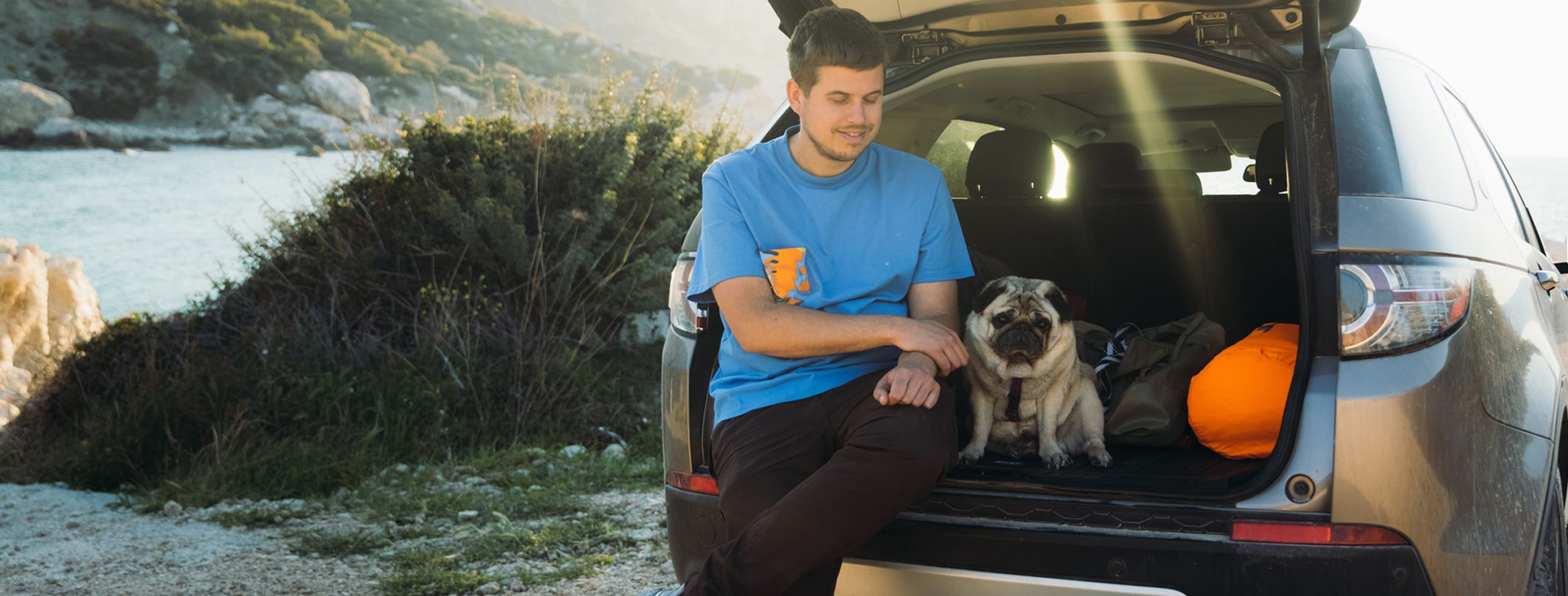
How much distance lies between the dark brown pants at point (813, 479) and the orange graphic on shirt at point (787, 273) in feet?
0.80

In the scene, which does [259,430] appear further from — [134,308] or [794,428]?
[794,428]

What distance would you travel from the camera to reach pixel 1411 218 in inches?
81.2

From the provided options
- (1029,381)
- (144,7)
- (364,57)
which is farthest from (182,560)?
(144,7)

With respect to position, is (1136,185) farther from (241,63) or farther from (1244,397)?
(241,63)

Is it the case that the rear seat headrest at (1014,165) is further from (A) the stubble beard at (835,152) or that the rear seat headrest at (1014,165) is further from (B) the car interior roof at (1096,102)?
(A) the stubble beard at (835,152)

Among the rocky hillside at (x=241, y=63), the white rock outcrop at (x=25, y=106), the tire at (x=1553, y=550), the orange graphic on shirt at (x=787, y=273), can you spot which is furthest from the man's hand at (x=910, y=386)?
the white rock outcrop at (x=25, y=106)

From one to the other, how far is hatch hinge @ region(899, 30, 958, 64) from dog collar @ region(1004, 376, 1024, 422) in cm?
92

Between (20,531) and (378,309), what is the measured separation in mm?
2282

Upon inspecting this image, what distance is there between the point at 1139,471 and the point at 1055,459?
24 centimetres

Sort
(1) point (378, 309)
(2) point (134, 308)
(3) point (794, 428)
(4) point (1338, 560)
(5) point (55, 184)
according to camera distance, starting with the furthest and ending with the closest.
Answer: (5) point (55, 184), (2) point (134, 308), (1) point (378, 309), (3) point (794, 428), (4) point (1338, 560)

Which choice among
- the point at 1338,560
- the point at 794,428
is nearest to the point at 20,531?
the point at 794,428

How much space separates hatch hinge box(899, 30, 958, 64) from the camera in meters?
3.06

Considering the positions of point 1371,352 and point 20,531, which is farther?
point 20,531

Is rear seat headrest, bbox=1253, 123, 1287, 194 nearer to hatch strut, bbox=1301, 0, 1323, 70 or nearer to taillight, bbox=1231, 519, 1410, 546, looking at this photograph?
hatch strut, bbox=1301, 0, 1323, 70
